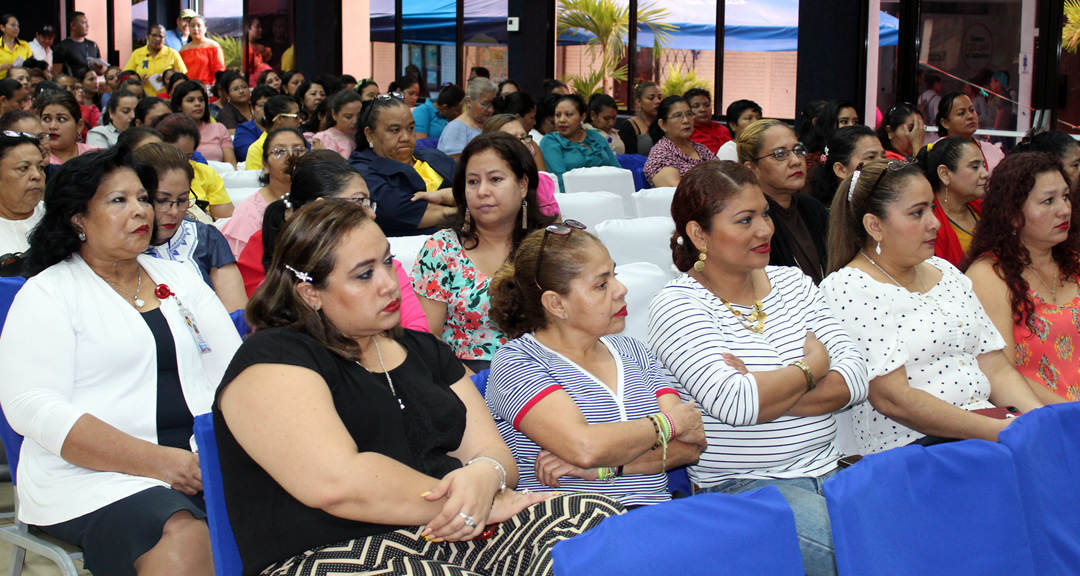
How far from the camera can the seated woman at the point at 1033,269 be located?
9.16ft

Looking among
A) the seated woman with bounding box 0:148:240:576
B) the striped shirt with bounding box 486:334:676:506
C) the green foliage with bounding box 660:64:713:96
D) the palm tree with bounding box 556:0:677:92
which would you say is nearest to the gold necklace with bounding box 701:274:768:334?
the striped shirt with bounding box 486:334:676:506

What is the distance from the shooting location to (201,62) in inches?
489

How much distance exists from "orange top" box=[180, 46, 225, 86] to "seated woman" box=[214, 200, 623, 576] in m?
11.7

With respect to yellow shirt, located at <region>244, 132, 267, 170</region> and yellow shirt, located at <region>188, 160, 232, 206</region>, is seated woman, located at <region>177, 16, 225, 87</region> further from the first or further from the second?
yellow shirt, located at <region>188, 160, 232, 206</region>

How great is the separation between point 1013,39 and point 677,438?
24.3 ft

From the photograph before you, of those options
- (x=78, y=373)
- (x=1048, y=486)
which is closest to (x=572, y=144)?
(x=78, y=373)

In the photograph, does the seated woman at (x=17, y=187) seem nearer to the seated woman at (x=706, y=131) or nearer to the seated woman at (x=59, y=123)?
the seated woman at (x=59, y=123)

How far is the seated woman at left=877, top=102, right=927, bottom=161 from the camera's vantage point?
225 inches

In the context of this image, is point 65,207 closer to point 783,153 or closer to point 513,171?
point 513,171

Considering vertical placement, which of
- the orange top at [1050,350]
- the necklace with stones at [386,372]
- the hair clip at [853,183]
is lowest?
the orange top at [1050,350]

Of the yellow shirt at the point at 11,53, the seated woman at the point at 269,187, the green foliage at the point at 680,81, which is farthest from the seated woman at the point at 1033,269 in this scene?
the yellow shirt at the point at 11,53

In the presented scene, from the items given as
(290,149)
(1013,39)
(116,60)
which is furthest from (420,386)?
(116,60)

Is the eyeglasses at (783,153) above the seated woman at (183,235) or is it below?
above

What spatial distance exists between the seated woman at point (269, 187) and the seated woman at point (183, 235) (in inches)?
11.3
